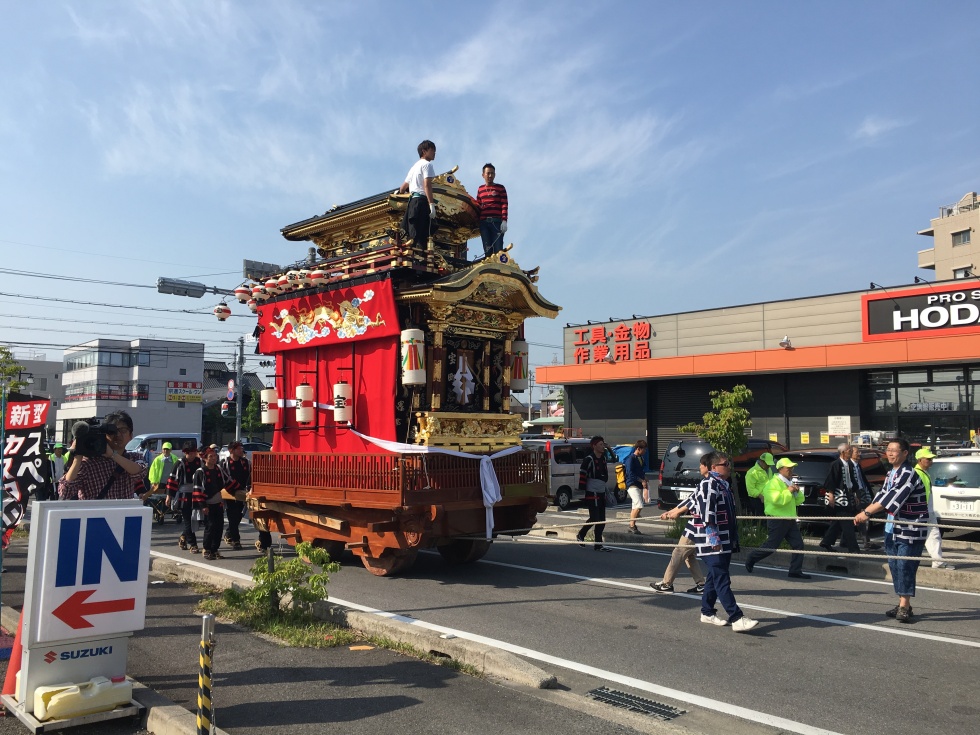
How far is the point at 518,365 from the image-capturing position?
11.8 meters

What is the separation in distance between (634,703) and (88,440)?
4527 millimetres

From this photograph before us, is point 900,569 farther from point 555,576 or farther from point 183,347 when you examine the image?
point 183,347

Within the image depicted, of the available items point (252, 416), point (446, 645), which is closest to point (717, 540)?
point (446, 645)

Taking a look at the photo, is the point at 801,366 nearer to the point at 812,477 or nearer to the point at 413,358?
the point at 812,477

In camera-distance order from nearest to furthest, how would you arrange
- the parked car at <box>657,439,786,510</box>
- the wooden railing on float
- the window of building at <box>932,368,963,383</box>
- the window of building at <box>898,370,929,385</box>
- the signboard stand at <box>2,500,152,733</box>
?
the signboard stand at <box>2,500,152,733</box>
the wooden railing on float
the parked car at <box>657,439,786,510</box>
the window of building at <box>932,368,963,383</box>
the window of building at <box>898,370,929,385</box>

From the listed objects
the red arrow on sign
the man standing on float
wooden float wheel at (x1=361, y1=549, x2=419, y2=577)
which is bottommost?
wooden float wheel at (x1=361, y1=549, x2=419, y2=577)

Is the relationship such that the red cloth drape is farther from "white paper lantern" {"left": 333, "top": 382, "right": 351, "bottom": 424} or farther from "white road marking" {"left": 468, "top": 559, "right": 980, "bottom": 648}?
"white road marking" {"left": 468, "top": 559, "right": 980, "bottom": 648}

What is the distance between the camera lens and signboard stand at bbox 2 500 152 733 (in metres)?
4.71

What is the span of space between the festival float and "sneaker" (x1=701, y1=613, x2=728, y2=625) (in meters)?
3.29

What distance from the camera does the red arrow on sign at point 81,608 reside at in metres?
4.79

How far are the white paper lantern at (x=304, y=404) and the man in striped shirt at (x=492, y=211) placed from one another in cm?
350

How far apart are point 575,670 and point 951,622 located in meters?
4.40

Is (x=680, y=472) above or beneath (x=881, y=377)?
beneath

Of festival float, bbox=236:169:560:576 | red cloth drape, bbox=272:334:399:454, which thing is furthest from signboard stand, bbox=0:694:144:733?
red cloth drape, bbox=272:334:399:454
